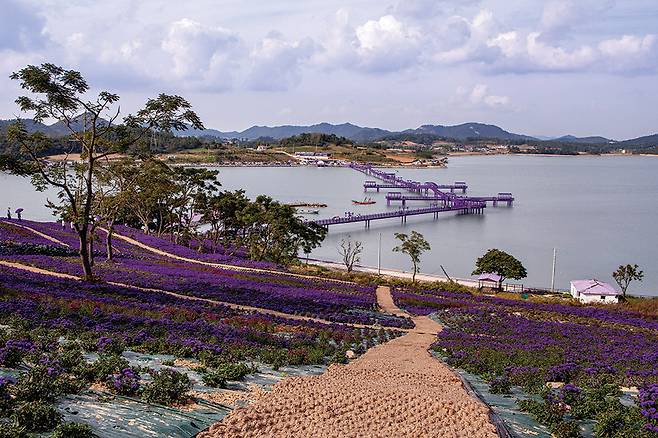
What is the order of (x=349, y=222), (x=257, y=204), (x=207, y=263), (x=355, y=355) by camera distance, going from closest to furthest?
(x=355, y=355)
(x=207, y=263)
(x=257, y=204)
(x=349, y=222)

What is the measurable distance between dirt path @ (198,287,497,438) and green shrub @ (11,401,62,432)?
231cm

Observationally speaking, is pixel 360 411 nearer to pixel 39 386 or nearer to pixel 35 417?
pixel 35 417

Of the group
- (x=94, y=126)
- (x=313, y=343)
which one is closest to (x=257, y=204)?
(x=94, y=126)

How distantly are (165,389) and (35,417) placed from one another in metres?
2.65

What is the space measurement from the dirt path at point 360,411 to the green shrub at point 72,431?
1.81m

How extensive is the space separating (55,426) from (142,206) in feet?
186

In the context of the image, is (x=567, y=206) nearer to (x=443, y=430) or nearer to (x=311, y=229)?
(x=311, y=229)

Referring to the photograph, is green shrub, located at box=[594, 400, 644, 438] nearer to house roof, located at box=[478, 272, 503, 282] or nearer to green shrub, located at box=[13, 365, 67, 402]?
green shrub, located at box=[13, 365, 67, 402]

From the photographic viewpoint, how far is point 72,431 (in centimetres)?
885

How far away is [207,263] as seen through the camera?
148ft

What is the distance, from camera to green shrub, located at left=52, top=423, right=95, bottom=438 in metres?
8.69

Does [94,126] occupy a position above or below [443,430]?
above

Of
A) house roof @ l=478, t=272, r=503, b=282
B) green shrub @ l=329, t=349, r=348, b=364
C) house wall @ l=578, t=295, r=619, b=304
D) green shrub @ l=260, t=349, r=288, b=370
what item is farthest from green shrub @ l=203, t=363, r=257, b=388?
house roof @ l=478, t=272, r=503, b=282

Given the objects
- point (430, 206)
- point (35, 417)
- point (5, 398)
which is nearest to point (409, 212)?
point (430, 206)
